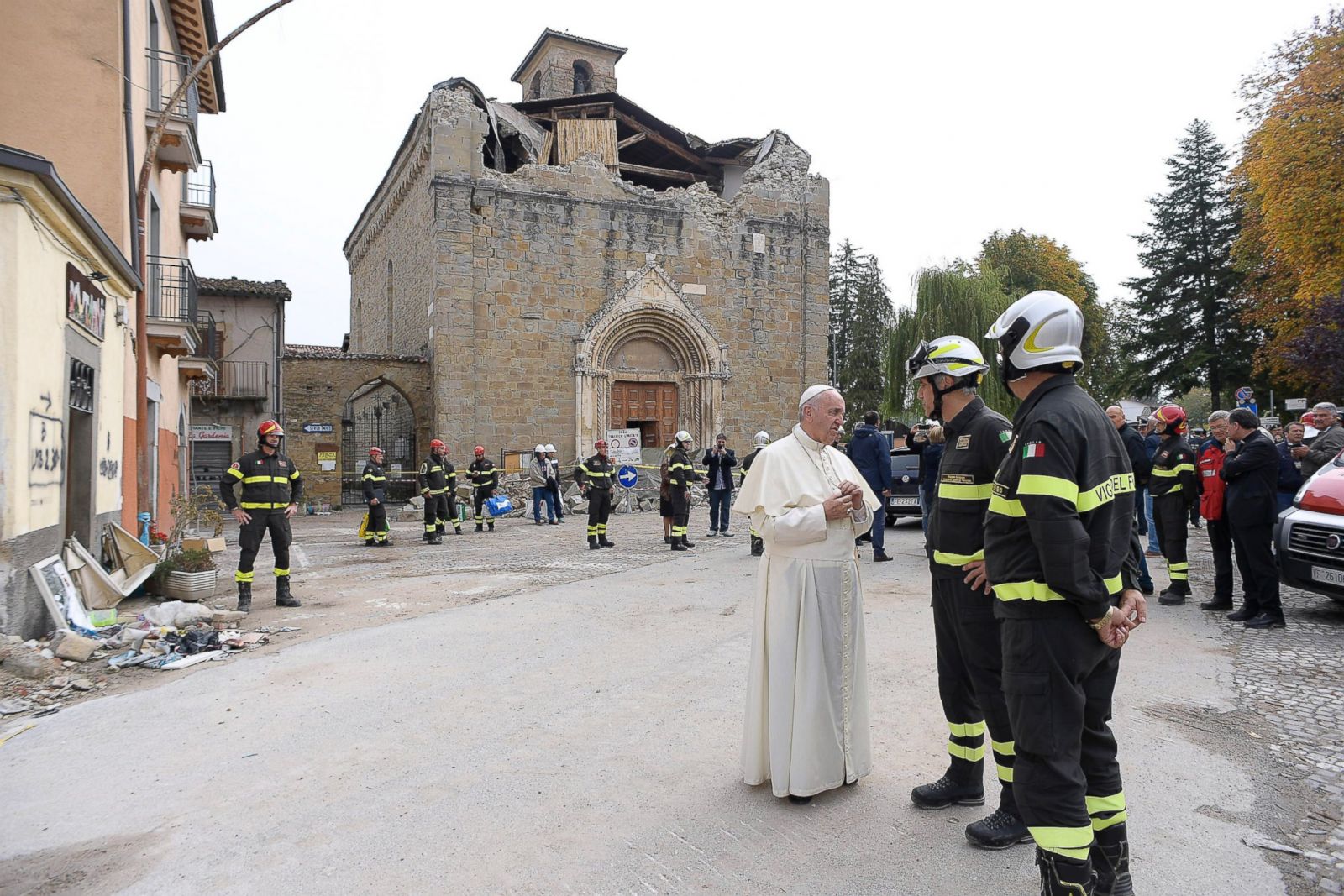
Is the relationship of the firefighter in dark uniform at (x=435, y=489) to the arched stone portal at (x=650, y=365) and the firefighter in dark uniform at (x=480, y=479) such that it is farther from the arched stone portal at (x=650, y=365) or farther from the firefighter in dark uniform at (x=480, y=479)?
the arched stone portal at (x=650, y=365)

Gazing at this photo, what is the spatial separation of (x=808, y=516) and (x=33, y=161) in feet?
20.3

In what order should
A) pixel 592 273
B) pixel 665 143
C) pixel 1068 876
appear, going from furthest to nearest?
pixel 665 143
pixel 592 273
pixel 1068 876

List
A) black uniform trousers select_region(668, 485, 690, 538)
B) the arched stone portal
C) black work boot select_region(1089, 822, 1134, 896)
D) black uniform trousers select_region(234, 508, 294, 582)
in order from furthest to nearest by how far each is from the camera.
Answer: the arched stone portal
black uniform trousers select_region(668, 485, 690, 538)
black uniform trousers select_region(234, 508, 294, 582)
black work boot select_region(1089, 822, 1134, 896)

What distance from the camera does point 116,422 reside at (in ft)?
32.8

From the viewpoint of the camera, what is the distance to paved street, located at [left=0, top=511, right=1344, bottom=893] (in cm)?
304

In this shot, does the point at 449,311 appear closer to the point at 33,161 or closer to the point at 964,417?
the point at 33,161

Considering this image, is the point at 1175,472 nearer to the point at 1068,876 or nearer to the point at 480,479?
the point at 1068,876

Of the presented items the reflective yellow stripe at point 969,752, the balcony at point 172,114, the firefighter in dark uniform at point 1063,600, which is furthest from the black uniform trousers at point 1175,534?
the balcony at point 172,114

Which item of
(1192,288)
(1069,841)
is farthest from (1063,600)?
(1192,288)

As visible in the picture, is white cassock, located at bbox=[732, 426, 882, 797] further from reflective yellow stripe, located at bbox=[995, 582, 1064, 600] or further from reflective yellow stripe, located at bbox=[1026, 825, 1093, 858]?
reflective yellow stripe, located at bbox=[1026, 825, 1093, 858]

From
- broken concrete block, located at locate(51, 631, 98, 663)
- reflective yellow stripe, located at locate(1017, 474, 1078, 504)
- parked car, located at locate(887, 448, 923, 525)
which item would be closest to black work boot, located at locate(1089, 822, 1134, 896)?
reflective yellow stripe, located at locate(1017, 474, 1078, 504)

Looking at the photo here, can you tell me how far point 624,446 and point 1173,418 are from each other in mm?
15321

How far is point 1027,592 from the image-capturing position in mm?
2674

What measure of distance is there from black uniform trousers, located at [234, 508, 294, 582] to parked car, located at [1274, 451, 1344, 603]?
937cm
